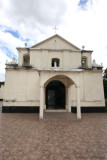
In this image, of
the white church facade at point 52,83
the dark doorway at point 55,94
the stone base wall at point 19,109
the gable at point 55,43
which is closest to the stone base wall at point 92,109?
the white church facade at point 52,83

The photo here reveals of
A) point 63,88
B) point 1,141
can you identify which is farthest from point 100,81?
point 1,141

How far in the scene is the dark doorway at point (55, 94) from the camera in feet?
43.7

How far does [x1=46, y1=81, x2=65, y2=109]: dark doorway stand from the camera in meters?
13.3

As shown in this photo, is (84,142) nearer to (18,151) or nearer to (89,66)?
(18,151)

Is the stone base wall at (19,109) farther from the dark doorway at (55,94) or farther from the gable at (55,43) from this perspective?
the gable at (55,43)

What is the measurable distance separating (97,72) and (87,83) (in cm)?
191

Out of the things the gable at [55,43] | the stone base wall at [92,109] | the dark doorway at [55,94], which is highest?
the gable at [55,43]

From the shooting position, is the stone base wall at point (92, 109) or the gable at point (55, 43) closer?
the stone base wall at point (92, 109)

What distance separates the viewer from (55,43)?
14031mm

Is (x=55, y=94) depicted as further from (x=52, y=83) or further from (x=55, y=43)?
(x=55, y=43)

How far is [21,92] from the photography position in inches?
477

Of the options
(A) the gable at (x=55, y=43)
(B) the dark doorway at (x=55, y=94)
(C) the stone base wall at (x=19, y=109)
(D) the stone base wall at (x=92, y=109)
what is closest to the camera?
(C) the stone base wall at (x=19, y=109)

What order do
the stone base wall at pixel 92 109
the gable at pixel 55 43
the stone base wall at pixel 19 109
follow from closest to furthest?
the stone base wall at pixel 19 109 < the stone base wall at pixel 92 109 < the gable at pixel 55 43

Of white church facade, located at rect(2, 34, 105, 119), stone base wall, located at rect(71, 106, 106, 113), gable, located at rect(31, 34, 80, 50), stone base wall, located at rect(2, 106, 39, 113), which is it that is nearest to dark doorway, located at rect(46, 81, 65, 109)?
white church facade, located at rect(2, 34, 105, 119)
